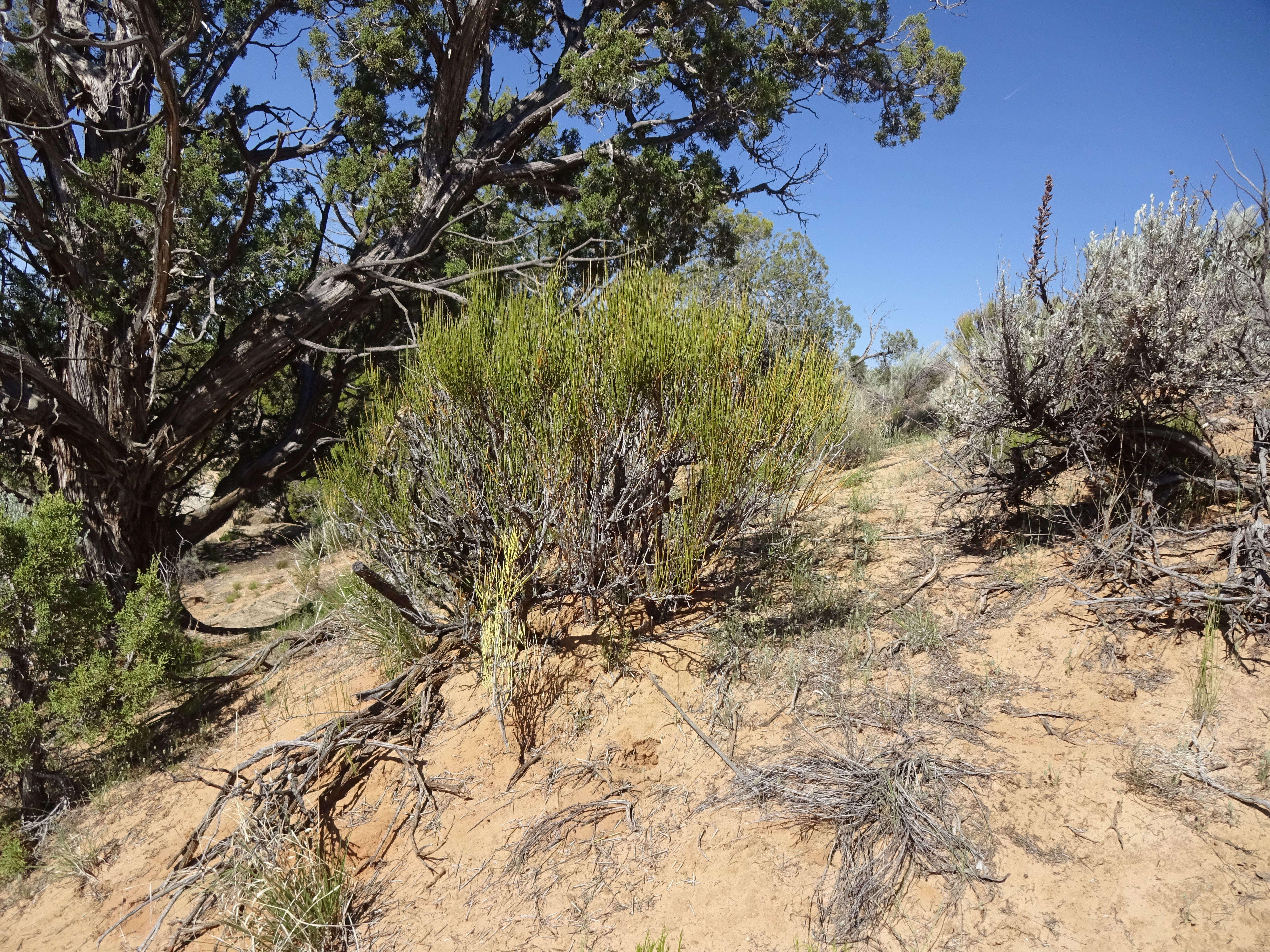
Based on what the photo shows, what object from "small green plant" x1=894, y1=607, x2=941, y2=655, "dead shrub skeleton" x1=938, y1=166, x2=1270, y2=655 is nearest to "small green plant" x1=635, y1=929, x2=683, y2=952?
"small green plant" x1=894, y1=607, x2=941, y2=655

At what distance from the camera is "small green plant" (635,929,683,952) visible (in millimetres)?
2096

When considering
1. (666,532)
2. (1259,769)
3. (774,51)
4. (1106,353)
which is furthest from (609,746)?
(774,51)

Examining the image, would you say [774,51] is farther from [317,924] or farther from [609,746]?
[317,924]

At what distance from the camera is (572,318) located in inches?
149

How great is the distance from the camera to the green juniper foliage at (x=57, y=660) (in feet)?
13.2

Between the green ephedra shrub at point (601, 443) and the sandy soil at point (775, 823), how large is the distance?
1.89ft

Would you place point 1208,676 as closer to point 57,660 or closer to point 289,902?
point 289,902

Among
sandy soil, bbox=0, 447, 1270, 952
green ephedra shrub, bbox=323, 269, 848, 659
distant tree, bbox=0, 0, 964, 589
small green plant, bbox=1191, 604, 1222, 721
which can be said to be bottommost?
sandy soil, bbox=0, 447, 1270, 952

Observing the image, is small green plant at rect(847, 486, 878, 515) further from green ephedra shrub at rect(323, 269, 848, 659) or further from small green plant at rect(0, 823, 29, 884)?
small green plant at rect(0, 823, 29, 884)

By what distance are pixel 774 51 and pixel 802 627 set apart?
562cm

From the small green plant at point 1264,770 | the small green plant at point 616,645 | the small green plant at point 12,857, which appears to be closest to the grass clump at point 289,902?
the small green plant at point 616,645

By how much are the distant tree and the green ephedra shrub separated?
1.46 meters

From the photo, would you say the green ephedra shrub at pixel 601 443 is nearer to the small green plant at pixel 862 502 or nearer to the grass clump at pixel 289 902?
the grass clump at pixel 289 902

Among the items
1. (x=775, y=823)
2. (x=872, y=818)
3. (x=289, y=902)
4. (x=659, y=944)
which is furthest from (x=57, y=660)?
(x=872, y=818)
